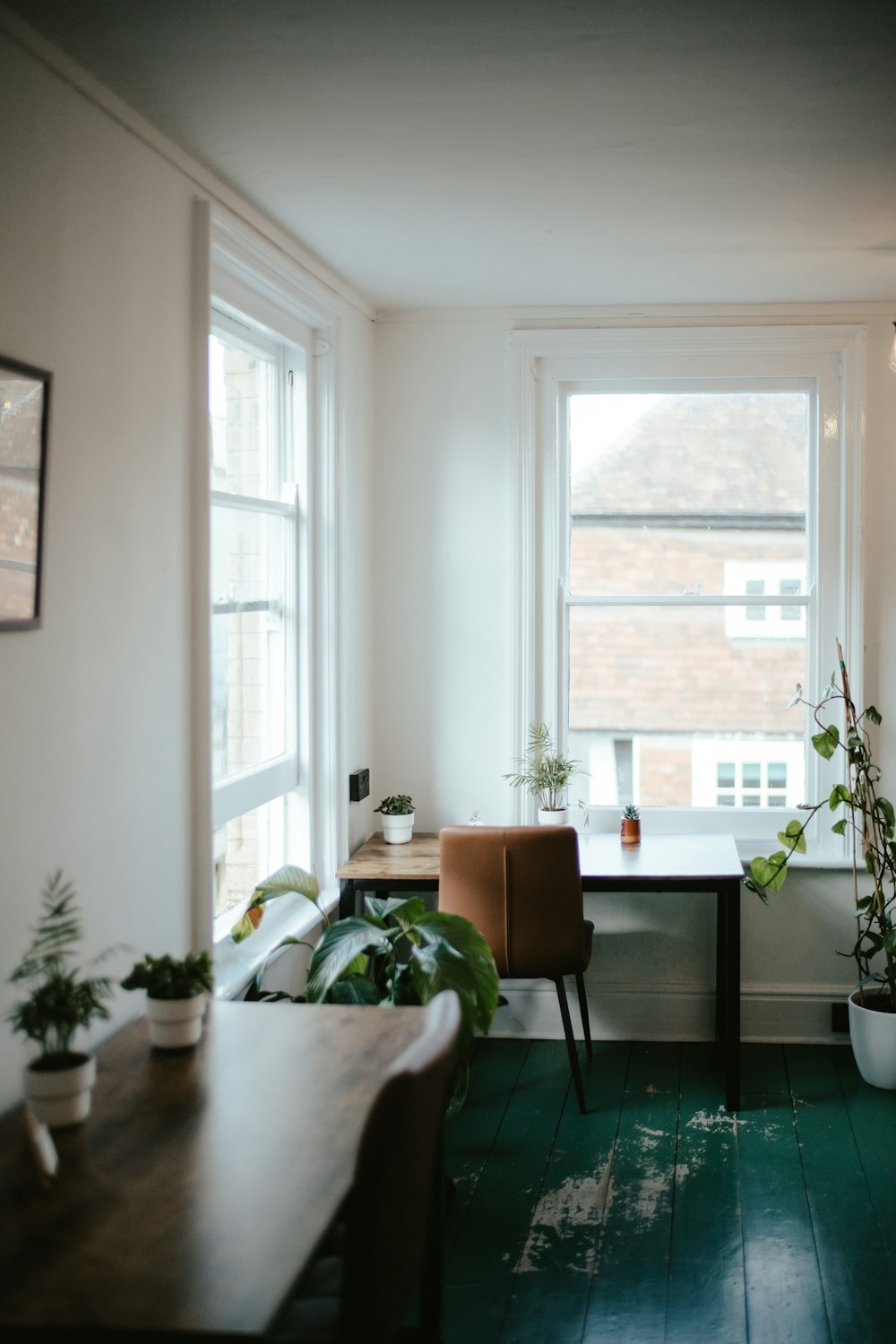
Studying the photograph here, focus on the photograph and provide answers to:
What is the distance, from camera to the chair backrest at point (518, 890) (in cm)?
365

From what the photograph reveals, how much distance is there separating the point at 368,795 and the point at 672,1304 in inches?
84.9

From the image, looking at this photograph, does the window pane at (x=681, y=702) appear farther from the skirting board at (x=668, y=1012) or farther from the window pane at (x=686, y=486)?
the skirting board at (x=668, y=1012)

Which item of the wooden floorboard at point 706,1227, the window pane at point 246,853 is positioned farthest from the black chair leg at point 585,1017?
the window pane at point 246,853

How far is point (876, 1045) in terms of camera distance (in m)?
3.98

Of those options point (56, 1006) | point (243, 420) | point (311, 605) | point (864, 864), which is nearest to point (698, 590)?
point (864, 864)

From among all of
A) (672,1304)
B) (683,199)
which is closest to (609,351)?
(683,199)

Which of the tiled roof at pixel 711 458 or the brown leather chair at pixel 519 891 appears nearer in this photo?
the brown leather chair at pixel 519 891

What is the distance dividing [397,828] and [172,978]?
2.16 m

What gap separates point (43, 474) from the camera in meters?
2.19

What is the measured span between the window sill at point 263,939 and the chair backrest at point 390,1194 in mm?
1494

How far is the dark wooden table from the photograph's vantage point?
12.6ft

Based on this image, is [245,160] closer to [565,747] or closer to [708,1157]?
[565,747]

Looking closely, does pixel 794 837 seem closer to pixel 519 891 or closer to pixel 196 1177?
pixel 519 891

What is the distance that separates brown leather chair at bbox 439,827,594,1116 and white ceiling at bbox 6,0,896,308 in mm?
1705
